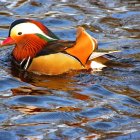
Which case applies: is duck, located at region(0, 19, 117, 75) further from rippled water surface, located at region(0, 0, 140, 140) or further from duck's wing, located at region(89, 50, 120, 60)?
rippled water surface, located at region(0, 0, 140, 140)

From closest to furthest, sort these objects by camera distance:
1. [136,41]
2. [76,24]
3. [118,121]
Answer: [118,121] → [136,41] → [76,24]

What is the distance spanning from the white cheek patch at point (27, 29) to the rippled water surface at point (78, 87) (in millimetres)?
438

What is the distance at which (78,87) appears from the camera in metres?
8.09

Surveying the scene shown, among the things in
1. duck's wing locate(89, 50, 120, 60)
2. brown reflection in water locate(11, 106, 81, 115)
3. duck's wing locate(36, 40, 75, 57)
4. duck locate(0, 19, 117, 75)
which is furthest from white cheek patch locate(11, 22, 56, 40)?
brown reflection in water locate(11, 106, 81, 115)

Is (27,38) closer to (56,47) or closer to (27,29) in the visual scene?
(27,29)

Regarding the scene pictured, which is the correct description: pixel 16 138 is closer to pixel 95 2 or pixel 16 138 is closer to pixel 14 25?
pixel 14 25

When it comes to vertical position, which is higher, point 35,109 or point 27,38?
point 27,38

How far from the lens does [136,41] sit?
9703 millimetres

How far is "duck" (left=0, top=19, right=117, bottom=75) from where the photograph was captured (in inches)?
337

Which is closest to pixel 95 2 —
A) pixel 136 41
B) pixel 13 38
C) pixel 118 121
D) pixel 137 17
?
pixel 137 17

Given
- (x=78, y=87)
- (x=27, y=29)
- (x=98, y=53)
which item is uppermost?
(x=27, y=29)

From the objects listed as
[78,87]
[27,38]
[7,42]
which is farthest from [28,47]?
[78,87]

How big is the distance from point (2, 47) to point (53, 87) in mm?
1793

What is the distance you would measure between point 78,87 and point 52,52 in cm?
68
